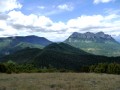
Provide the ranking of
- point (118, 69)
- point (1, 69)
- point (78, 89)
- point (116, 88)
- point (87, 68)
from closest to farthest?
point (78, 89), point (116, 88), point (1, 69), point (118, 69), point (87, 68)

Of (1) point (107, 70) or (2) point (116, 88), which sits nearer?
(2) point (116, 88)

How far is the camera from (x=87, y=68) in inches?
4313

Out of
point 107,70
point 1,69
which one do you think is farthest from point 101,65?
point 1,69

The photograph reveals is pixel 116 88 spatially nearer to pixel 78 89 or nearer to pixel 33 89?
pixel 78 89

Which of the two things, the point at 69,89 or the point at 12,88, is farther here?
the point at 12,88

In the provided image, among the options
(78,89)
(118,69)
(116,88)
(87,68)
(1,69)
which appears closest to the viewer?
(78,89)

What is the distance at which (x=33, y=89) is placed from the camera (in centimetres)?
2136

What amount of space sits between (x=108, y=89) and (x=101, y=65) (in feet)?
232

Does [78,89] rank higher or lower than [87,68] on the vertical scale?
higher

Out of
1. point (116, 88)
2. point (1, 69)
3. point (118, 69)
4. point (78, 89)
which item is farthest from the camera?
point (118, 69)

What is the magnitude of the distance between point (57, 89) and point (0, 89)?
493cm

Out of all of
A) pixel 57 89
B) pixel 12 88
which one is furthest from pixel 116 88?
pixel 12 88

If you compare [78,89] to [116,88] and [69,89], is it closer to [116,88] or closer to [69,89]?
[69,89]

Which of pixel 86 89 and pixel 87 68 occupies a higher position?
pixel 86 89
